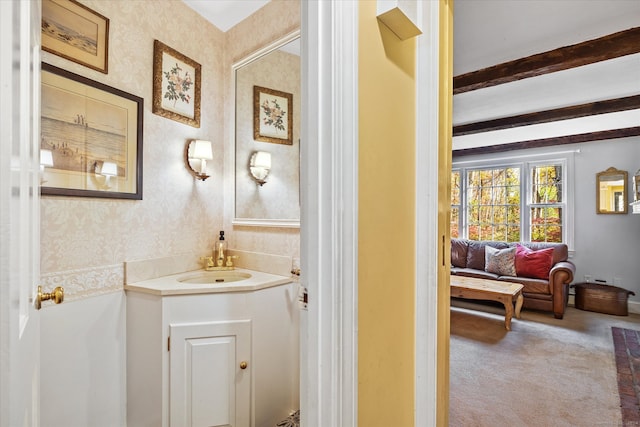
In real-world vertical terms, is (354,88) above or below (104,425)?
above

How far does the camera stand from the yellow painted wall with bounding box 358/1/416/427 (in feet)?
2.85

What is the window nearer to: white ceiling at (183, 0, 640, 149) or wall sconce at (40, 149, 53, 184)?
white ceiling at (183, 0, 640, 149)

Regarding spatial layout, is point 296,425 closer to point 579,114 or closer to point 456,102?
point 456,102

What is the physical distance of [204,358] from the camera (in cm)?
157

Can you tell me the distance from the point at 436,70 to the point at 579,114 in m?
3.29

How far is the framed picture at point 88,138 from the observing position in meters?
1.41

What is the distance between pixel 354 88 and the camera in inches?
32.1

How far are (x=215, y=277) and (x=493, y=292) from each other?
9.62 ft

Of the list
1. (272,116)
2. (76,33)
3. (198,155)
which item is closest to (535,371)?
(272,116)

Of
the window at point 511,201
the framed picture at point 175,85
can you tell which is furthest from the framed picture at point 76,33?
the window at point 511,201

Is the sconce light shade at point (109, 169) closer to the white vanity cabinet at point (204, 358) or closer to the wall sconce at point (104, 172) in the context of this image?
the wall sconce at point (104, 172)

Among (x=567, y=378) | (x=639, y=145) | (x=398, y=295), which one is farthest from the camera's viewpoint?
(x=639, y=145)

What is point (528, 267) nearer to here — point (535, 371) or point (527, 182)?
point (527, 182)

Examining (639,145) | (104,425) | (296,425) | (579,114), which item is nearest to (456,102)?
(579,114)
